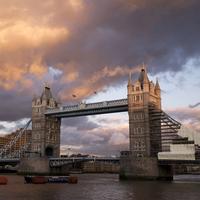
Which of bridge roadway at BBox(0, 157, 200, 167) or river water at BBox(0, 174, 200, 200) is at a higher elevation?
bridge roadway at BBox(0, 157, 200, 167)

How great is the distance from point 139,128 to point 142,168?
13.7 metres

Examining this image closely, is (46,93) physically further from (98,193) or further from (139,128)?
(98,193)

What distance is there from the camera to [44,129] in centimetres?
11938

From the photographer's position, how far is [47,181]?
74062 millimetres

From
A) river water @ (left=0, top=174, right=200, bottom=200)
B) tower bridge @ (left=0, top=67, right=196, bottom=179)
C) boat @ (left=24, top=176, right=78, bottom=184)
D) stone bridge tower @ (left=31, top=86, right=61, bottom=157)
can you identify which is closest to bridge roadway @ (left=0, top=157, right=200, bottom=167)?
tower bridge @ (left=0, top=67, right=196, bottom=179)

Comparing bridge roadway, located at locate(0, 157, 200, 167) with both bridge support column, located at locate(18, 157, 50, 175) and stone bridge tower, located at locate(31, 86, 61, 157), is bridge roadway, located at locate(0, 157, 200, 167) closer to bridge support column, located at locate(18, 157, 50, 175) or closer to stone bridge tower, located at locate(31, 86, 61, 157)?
bridge support column, located at locate(18, 157, 50, 175)

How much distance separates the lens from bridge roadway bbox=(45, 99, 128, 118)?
10375cm

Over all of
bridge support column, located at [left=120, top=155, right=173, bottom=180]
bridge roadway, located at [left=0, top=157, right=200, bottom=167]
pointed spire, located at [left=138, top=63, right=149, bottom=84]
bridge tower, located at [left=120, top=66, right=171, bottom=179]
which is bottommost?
bridge support column, located at [left=120, top=155, right=173, bottom=180]

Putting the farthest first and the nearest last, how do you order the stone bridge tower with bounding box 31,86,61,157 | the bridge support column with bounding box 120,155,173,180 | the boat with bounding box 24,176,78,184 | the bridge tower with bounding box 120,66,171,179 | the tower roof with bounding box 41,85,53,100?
the tower roof with bounding box 41,85,53,100 < the stone bridge tower with bounding box 31,86,61,157 < the bridge tower with bounding box 120,66,171,179 < the bridge support column with bounding box 120,155,173,180 < the boat with bounding box 24,176,78,184

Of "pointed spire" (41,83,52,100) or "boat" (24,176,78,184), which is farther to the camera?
"pointed spire" (41,83,52,100)

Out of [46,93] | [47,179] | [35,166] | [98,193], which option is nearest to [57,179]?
[47,179]

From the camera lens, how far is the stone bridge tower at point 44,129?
119938mm

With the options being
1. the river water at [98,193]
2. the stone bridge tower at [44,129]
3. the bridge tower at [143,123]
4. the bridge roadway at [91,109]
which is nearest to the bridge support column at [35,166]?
the stone bridge tower at [44,129]

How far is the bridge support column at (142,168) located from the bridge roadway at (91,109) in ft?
58.8
